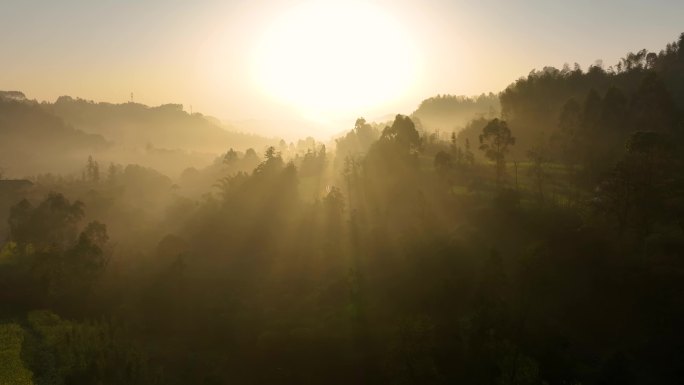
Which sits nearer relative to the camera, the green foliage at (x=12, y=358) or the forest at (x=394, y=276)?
the green foliage at (x=12, y=358)

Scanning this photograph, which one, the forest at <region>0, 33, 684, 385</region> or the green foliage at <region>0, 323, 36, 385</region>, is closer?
the green foliage at <region>0, 323, 36, 385</region>

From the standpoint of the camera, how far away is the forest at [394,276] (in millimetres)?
46125

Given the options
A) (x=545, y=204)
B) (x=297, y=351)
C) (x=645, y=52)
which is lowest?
(x=297, y=351)

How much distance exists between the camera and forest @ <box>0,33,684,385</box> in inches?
1816

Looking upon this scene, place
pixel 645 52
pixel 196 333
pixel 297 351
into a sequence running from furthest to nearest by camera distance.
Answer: pixel 645 52 < pixel 196 333 < pixel 297 351

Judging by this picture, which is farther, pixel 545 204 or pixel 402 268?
pixel 545 204

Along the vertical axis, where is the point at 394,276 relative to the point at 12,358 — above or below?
above

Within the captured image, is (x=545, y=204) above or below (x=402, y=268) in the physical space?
above

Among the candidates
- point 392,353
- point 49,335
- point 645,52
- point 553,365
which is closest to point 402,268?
point 392,353

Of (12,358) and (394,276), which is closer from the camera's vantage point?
(12,358)

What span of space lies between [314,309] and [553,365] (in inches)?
972

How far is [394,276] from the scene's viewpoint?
195ft

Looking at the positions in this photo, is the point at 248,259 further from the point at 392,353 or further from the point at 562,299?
the point at 562,299

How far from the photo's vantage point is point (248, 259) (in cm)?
7319
